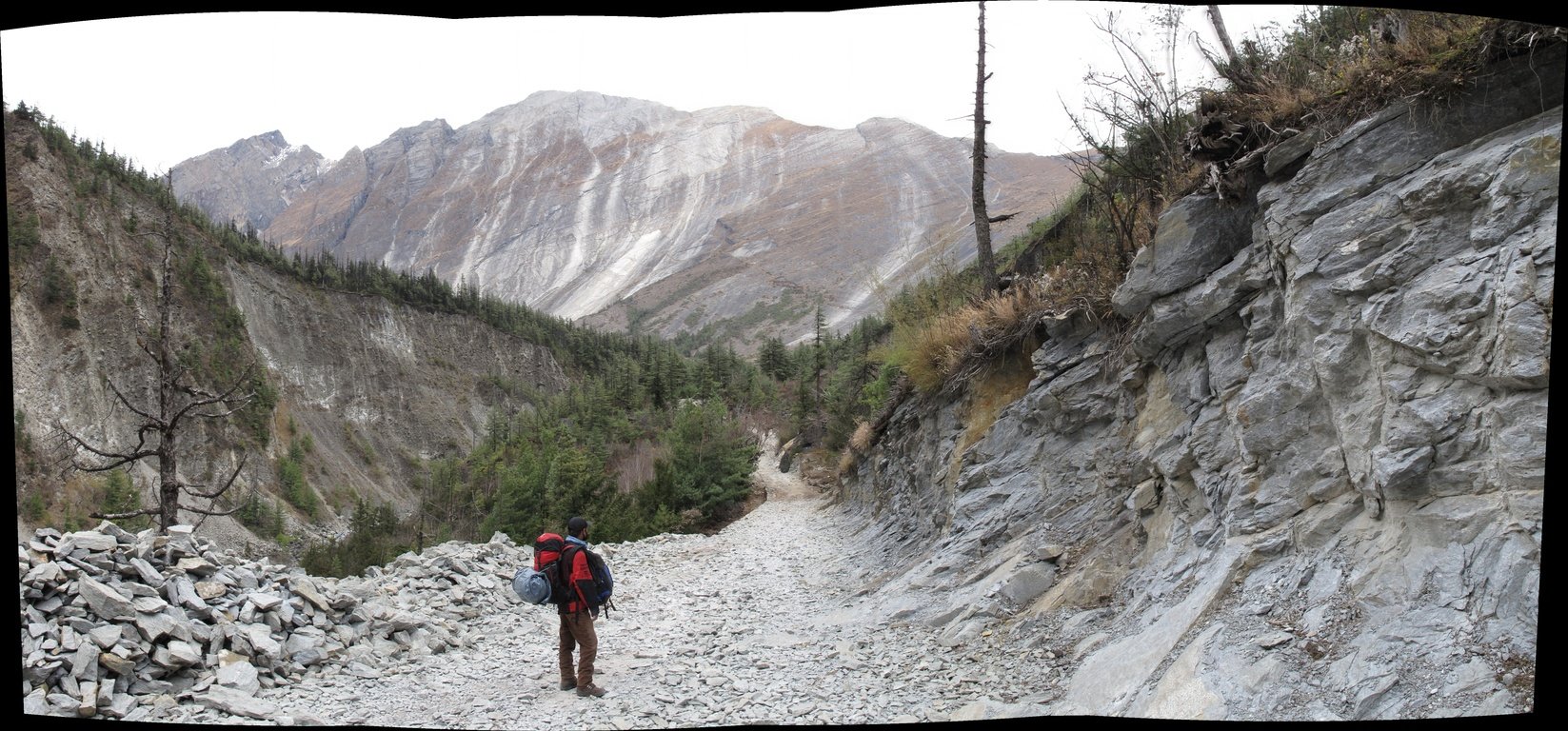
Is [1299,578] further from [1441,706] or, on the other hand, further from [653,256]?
[653,256]

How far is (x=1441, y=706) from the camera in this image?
9.70ft

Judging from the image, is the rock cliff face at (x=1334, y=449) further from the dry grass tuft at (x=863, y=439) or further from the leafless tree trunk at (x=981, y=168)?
the dry grass tuft at (x=863, y=439)

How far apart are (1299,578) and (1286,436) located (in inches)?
38.0

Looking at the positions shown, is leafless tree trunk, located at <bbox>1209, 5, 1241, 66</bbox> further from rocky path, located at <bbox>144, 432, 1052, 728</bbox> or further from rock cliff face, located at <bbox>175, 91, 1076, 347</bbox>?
rock cliff face, located at <bbox>175, 91, 1076, 347</bbox>

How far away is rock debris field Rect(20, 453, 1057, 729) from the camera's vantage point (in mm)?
5348

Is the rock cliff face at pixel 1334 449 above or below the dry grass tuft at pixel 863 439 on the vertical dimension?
above

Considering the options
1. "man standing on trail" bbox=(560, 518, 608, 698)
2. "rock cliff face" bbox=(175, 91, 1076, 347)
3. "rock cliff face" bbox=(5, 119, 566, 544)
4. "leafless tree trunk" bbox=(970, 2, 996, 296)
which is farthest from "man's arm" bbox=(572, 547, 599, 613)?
"rock cliff face" bbox=(175, 91, 1076, 347)

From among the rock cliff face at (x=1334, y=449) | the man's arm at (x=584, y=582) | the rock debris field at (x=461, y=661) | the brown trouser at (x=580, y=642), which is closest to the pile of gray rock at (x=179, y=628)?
the rock debris field at (x=461, y=661)

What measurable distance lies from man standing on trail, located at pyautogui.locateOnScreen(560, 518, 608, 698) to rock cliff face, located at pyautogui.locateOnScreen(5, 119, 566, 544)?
33.3 ft

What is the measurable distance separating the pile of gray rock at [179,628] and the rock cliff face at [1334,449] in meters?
5.51

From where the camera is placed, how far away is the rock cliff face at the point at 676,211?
115 metres

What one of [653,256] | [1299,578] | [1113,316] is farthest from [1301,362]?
[653,256]

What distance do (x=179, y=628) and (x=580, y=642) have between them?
3.08 metres

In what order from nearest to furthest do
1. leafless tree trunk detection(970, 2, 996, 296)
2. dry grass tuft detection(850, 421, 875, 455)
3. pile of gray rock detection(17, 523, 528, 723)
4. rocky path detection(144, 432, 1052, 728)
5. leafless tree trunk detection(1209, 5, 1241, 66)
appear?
rocky path detection(144, 432, 1052, 728), pile of gray rock detection(17, 523, 528, 723), leafless tree trunk detection(1209, 5, 1241, 66), leafless tree trunk detection(970, 2, 996, 296), dry grass tuft detection(850, 421, 875, 455)
